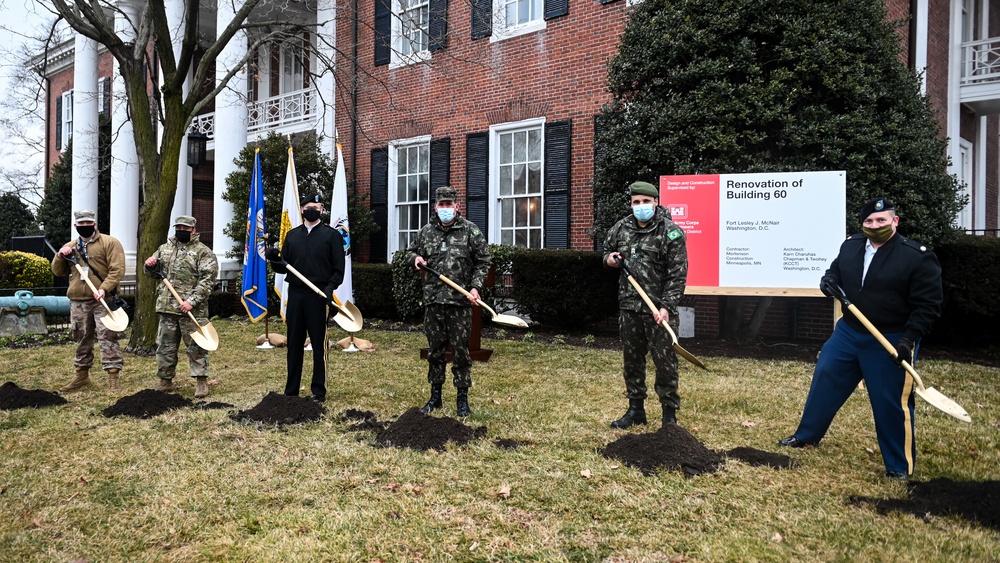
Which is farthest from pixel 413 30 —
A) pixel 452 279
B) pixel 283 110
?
pixel 452 279

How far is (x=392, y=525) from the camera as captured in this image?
12.6 feet

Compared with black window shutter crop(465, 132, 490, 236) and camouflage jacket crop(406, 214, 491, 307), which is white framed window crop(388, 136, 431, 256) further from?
camouflage jacket crop(406, 214, 491, 307)

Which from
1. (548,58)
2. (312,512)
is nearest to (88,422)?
(312,512)

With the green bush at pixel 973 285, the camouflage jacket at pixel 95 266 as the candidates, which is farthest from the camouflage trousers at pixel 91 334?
the green bush at pixel 973 285

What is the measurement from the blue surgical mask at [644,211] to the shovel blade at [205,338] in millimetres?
4343

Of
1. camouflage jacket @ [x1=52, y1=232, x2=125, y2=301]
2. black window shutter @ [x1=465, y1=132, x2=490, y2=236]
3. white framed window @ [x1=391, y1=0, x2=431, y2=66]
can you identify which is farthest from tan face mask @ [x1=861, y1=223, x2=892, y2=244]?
white framed window @ [x1=391, y1=0, x2=431, y2=66]

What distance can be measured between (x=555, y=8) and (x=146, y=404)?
10.2 meters

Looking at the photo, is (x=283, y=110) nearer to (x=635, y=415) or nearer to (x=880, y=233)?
(x=635, y=415)

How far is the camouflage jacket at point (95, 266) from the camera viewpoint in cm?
755

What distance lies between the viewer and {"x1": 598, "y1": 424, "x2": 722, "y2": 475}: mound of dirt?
15.3 feet

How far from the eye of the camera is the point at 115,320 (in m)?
7.43

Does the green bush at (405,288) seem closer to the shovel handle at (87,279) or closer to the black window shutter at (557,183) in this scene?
the black window shutter at (557,183)

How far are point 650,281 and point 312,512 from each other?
3112mm

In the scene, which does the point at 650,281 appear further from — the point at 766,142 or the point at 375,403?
the point at 766,142
